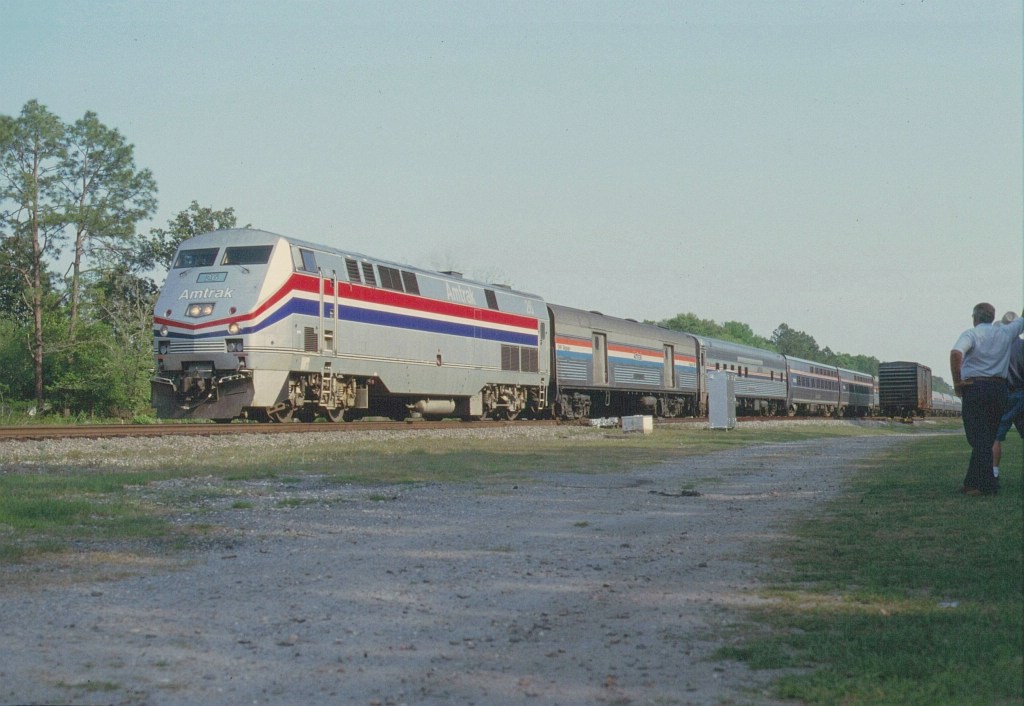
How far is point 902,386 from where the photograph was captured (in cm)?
6322

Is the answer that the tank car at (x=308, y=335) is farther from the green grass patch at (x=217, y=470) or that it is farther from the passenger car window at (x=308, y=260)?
the green grass patch at (x=217, y=470)


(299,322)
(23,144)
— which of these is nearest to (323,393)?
(299,322)

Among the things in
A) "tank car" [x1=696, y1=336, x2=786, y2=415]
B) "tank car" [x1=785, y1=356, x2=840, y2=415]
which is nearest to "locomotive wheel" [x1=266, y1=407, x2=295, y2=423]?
"tank car" [x1=696, y1=336, x2=786, y2=415]

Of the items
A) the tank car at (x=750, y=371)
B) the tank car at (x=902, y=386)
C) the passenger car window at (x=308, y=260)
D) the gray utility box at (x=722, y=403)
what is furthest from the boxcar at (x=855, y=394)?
the passenger car window at (x=308, y=260)

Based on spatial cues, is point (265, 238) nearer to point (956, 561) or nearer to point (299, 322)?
point (299, 322)

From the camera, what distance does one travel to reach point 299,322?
75.4 feet

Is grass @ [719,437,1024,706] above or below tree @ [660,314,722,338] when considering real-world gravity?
below

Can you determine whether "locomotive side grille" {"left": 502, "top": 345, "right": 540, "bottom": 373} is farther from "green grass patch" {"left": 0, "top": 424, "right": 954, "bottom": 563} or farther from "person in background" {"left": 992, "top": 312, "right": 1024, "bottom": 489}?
"person in background" {"left": 992, "top": 312, "right": 1024, "bottom": 489}

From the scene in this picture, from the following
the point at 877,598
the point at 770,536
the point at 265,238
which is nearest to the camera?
the point at 877,598

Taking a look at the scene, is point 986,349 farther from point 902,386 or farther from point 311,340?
point 902,386

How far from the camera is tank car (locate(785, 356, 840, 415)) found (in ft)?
199

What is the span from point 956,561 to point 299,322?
59.5 ft

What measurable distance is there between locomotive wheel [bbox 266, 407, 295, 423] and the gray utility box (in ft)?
49.3

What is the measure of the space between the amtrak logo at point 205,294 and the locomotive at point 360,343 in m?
0.03
